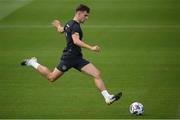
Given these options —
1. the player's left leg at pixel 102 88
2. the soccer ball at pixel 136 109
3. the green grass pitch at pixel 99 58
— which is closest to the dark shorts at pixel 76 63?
the player's left leg at pixel 102 88

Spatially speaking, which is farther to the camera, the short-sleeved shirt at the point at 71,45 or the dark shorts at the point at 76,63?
the dark shorts at the point at 76,63

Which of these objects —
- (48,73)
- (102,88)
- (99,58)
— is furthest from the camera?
(99,58)

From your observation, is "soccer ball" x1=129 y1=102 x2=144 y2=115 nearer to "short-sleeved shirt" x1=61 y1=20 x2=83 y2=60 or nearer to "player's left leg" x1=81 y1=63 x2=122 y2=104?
"player's left leg" x1=81 y1=63 x2=122 y2=104

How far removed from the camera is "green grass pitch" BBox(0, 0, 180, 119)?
18.5m

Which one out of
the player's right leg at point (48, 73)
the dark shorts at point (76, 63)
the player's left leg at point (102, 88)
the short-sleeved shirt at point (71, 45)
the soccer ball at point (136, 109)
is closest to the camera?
the soccer ball at point (136, 109)

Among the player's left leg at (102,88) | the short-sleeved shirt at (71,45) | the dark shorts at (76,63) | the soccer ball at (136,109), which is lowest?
the soccer ball at (136,109)

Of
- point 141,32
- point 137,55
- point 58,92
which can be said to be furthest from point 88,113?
point 141,32

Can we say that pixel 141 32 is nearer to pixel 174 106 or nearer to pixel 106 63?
pixel 106 63

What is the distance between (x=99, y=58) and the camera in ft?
82.7

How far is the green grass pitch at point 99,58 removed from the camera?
1847 centimetres

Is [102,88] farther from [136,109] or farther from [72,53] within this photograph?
[72,53]

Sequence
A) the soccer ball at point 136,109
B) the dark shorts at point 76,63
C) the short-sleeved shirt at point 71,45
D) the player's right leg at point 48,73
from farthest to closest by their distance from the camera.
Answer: the player's right leg at point 48,73, the dark shorts at point 76,63, the short-sleeved shirt at point 71,45, the soccer ball at point 136,109

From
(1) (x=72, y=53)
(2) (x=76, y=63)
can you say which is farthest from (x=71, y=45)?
(2) (x=76, y=63)

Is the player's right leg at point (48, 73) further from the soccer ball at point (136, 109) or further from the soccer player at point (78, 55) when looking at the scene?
the soccer ball at point (136, 109)
